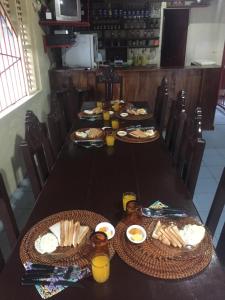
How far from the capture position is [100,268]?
0.77 m

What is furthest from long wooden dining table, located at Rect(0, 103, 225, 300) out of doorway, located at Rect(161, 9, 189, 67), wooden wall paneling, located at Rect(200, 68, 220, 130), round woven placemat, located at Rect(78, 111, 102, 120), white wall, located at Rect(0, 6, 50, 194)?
doorway, located at Rect(161, 9, 189, 67)

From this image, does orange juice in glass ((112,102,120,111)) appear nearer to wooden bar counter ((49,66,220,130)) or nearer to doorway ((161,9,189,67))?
wooden bar counter ((49,66,220,130))

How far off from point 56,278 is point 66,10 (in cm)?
353

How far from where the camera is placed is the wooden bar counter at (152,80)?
3697mm

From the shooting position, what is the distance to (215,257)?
865 millimetres

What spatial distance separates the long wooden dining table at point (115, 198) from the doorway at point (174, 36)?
4985mm

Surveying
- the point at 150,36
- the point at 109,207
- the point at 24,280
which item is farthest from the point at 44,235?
the point at 150,36

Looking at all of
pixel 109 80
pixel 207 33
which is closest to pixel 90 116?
pixel 109 80

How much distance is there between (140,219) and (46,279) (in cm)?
41

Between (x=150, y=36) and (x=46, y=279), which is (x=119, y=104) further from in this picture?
(x=150, y=36)

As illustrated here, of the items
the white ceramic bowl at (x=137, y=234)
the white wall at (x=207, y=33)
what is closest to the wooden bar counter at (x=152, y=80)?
the white wall at (x=207, y=33)

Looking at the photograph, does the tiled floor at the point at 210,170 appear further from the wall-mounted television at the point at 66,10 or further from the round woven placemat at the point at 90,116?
the wall-mounted television at the point at 66,10

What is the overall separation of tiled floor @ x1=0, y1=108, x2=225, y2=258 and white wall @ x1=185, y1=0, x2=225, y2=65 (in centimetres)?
306

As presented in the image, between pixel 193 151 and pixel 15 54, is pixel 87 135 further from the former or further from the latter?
pixel 15 54
